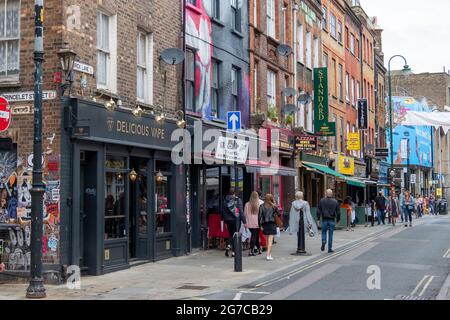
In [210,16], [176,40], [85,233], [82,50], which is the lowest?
[85,233]

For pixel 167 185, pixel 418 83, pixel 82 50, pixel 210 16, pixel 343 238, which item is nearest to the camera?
pixel 82 50

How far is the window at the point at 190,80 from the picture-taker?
713 inches

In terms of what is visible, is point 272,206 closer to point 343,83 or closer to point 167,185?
point 167,185

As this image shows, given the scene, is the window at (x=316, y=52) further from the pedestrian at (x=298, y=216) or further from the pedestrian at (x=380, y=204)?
the pedestrian at (x=298, y=216)

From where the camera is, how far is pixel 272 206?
16359 mm

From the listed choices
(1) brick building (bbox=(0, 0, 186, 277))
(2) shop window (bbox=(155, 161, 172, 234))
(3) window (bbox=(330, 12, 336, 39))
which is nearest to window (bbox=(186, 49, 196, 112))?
(1) brick building (bbox=(0, 0, 186, 277))

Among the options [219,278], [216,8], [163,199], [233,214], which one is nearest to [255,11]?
[216,8]

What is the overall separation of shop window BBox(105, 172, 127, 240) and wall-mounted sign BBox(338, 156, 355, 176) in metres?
22.5

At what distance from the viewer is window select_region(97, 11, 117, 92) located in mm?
13891

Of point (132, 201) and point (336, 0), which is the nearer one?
point (132, 201)

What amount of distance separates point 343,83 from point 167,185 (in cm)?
2346

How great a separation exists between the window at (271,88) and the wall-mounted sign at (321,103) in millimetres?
5577

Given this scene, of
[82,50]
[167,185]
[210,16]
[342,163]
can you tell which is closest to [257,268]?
[167,185]

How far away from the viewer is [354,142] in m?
36.7
